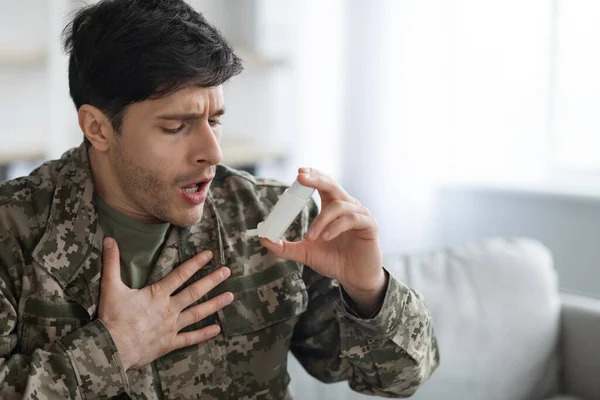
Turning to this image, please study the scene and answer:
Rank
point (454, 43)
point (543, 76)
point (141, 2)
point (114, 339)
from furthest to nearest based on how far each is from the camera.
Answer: point (454, 43)
point (543, 76)
point (141, 2)
point (114, 339)

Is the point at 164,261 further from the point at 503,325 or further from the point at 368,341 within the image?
the point at 503,325

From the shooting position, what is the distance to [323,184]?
1078 millimetres

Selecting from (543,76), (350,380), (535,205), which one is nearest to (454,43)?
(543,76)

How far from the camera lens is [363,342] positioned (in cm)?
124

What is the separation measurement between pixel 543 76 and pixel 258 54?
1.22 meters

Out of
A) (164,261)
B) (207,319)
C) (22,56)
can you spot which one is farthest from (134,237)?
(22,56)

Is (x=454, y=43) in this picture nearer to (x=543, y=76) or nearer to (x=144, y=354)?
(x=543, y=76)

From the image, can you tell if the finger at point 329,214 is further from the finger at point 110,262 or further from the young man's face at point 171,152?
the finger at point 110,262

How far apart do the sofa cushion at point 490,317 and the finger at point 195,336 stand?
1.86 ft

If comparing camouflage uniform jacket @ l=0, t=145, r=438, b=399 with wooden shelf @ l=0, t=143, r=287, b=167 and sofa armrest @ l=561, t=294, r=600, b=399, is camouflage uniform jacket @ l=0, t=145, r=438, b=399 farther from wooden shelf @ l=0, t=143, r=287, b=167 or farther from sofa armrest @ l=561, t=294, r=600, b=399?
wooden shelf @ l=0, t=143, r=287, b=167

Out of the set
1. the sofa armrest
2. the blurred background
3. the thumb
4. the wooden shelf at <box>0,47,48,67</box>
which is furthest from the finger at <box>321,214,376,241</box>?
the wooden shelf at <box>0,47,48,67</box>

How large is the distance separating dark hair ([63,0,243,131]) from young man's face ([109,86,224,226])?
0.02 meters

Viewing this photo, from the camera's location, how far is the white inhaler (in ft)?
3.50

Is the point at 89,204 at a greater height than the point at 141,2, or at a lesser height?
lesser
